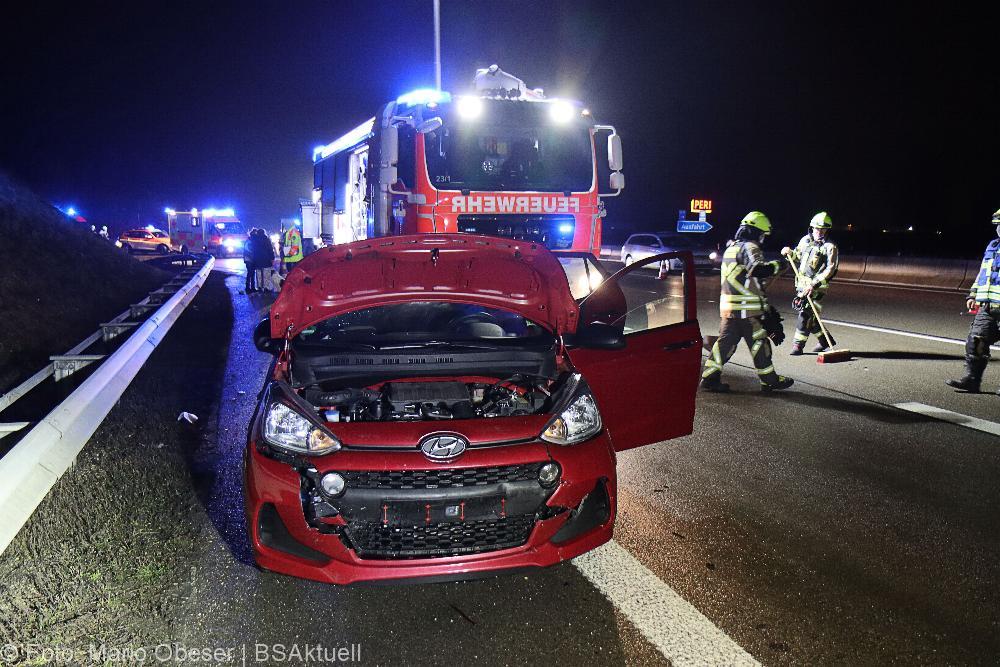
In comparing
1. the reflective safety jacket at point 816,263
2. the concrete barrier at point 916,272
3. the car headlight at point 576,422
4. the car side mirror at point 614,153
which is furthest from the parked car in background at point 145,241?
the car headlight at point 576,422

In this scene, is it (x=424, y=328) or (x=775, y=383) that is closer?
(x=424, y=328)

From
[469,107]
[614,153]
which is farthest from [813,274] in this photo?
[469,107]

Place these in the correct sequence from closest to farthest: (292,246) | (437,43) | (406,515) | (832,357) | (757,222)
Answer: (406,515) → (757,222) → (832,357) → (292,246) → (437,43)

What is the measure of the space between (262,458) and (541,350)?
5.03ft

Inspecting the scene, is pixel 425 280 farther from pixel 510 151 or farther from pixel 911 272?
pixel 911 272

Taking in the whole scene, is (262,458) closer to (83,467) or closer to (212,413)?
(83,467)

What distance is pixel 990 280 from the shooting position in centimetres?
696

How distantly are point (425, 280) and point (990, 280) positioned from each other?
6052 millimetres

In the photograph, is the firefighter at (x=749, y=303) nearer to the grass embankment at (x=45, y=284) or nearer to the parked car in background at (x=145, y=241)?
the grass embankment at (x=45, y=284)

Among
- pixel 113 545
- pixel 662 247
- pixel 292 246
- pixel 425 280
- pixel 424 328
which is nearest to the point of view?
pixel 113 545

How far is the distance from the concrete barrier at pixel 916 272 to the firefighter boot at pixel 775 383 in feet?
49.5

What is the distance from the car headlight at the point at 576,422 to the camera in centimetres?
315

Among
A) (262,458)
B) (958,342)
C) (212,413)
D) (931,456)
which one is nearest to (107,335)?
(212,413)

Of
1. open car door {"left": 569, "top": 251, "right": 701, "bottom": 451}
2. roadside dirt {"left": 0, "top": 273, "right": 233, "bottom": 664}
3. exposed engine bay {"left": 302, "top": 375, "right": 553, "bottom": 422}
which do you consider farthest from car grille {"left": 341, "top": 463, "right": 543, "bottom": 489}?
open car door {"left": 569, "top": 251, "right": 701, "bottom": 451}
